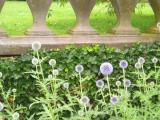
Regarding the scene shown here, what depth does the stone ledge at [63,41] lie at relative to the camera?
165 inches

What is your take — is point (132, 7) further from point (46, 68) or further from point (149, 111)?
point (149, 111)

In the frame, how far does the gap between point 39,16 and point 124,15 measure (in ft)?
2.30

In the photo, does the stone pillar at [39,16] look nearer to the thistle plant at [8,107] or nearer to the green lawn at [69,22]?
the thistle plant at [8,107]

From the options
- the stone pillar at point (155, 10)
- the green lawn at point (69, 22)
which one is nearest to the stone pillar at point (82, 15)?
the stone pillar at point (155, 10)

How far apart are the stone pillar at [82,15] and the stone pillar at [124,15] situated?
192mm

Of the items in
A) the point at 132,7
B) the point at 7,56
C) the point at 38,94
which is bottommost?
the point at 38,94

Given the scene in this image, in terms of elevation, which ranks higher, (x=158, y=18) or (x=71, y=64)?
(x=158, y=18)

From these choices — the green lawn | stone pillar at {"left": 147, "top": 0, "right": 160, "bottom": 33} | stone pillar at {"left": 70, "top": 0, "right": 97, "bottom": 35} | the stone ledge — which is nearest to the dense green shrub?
the stone ledge

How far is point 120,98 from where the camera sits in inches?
122

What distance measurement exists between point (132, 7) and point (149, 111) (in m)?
1.42

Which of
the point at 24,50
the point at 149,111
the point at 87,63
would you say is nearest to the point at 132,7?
the point at 87,63

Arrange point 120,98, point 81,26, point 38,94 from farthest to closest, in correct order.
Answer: point 81,26 → point 38,94 → point 120,98

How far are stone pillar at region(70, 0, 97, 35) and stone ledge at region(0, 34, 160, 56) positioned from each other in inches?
1.9

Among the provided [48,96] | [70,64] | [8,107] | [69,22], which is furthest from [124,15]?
[69,22]
